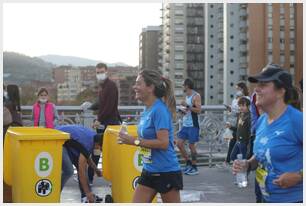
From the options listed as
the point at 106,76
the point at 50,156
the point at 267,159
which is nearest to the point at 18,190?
the point at 50,156

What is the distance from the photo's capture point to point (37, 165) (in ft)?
21.3

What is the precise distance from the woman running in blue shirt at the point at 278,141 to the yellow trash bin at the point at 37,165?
3.06 m

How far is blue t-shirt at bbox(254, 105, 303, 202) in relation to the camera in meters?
3.76

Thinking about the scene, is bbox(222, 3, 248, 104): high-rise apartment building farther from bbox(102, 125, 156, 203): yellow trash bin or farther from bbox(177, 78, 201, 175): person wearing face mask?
bbox(102, 125, 156, 203): yellow trash bin

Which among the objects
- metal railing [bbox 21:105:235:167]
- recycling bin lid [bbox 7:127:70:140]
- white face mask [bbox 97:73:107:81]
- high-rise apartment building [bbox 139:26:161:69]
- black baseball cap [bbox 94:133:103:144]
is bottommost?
metal railing [bbox 21:105:235:167]

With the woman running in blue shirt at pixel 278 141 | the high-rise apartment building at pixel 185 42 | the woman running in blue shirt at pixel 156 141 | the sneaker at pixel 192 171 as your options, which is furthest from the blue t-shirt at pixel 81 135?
the high-rise apartment building at pixel 185 42

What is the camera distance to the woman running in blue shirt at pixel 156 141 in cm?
484

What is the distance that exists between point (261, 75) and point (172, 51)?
117888 mm

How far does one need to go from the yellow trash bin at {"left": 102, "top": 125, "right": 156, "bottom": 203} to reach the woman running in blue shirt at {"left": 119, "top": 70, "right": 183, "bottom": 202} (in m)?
1.56

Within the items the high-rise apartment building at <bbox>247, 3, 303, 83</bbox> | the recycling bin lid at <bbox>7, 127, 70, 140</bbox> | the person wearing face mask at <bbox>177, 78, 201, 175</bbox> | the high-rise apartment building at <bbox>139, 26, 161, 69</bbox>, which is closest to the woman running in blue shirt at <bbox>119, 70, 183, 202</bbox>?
the recycling bin lid at <bbox>7, 127, 70, 140</bbox>

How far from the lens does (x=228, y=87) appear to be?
9306 cm

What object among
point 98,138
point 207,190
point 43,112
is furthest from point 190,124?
point 98,138

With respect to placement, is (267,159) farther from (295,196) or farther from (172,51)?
(172,51)

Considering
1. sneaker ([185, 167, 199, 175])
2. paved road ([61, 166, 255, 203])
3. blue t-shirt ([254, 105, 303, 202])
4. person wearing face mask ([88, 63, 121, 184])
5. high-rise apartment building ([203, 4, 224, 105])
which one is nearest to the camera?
blue t-shirt ([254, 105, 303, 202])
